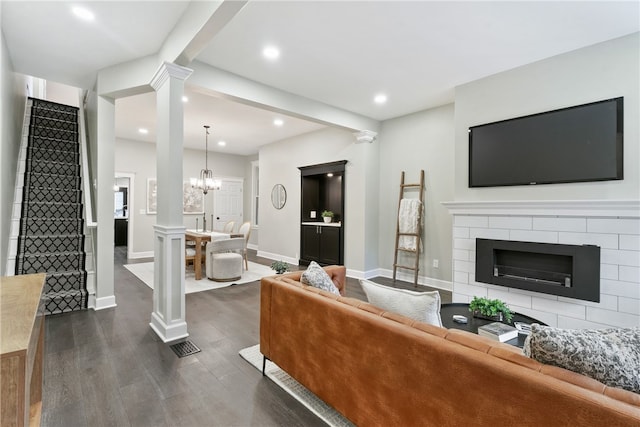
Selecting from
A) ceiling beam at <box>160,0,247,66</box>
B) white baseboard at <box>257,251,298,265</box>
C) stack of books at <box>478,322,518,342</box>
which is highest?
ceiling beam at <box>160,0,247,66</box>

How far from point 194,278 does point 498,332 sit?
15.0 feet

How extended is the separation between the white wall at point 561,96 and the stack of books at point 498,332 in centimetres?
187

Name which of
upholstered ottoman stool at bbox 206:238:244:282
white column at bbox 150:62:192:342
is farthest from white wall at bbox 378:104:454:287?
white column at bbox 150:62:192:342

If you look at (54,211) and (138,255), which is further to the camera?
(138,255)

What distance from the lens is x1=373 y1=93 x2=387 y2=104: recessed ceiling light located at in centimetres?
420

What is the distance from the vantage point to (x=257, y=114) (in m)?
5.09

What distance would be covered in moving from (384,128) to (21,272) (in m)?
5.52

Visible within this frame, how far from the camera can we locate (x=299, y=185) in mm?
6715

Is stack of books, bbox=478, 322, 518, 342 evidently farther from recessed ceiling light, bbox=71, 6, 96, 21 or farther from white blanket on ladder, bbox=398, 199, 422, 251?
recessed ceiling light, bbox=71, 6, 96, 21

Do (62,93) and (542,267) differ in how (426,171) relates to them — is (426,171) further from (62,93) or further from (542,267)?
(62,93)

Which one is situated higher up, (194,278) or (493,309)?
(493,309)

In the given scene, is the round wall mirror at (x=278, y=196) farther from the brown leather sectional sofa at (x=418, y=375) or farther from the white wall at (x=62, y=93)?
the brown leather sectional sofa at (x=418, y=375)

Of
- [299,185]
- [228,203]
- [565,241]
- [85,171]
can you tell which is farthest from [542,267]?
[228,203]

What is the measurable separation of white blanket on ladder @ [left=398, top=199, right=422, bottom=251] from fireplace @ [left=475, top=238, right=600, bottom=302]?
1.25 m
